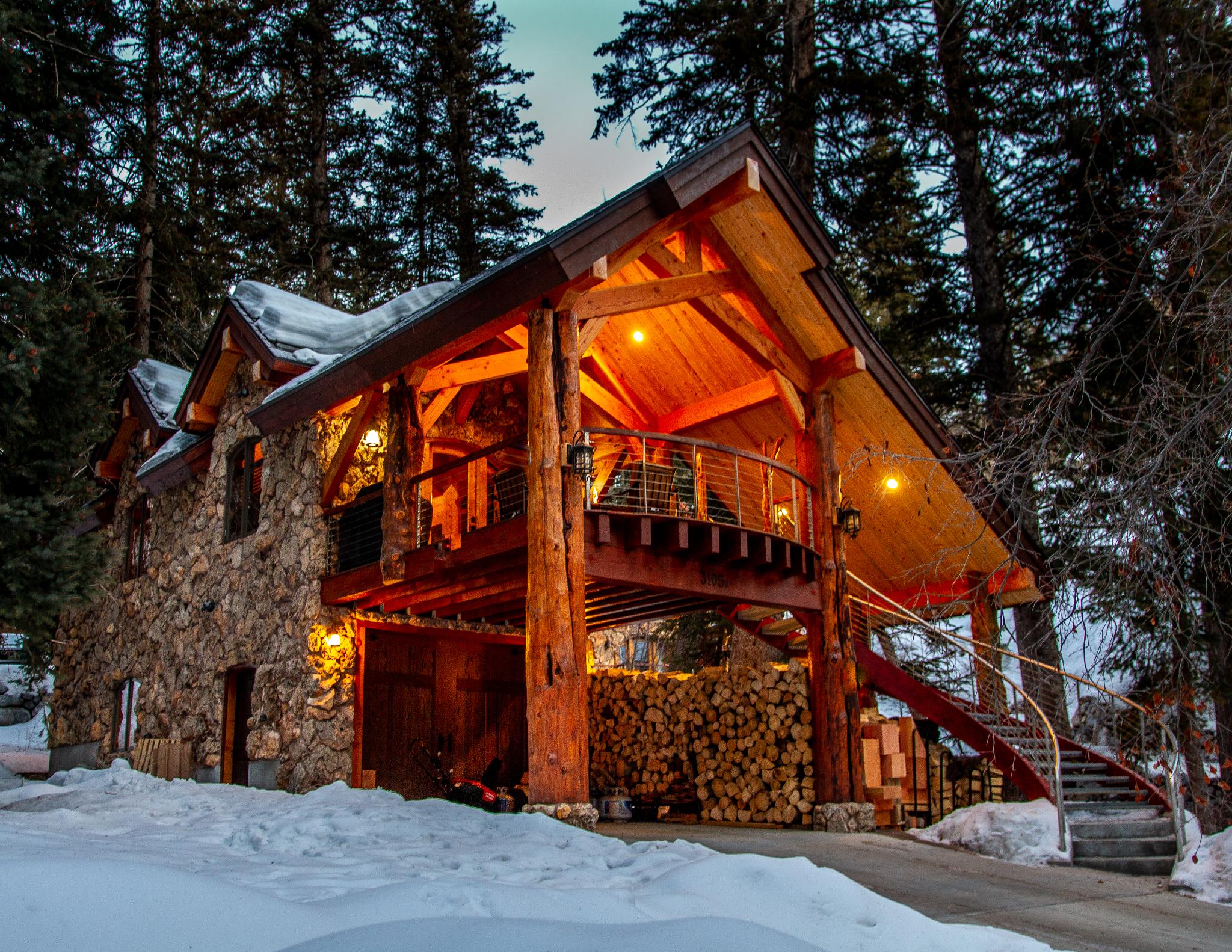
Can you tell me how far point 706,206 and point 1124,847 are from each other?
25.8 ft

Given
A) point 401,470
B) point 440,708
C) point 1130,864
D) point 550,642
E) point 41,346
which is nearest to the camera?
point 550,642

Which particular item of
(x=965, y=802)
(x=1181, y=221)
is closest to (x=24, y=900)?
(x=1181, y=221)

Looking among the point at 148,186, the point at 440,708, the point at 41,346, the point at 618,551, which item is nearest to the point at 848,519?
the point at 618,551

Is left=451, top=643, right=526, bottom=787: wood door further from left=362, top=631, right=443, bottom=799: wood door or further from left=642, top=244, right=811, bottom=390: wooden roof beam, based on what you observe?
left=642, top=244, right=811, bottom=390: wooden roof beam

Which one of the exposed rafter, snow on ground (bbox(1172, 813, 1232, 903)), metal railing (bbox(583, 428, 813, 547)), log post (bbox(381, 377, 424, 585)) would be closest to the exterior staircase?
snow on ground (bbox(1172, 813, 1232, 903))

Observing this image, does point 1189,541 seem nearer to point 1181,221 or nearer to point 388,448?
point 1181,221

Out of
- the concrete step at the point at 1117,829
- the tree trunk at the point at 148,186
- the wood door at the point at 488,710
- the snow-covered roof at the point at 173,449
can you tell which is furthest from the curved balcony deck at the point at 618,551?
the tree trunk at the point at 148,186

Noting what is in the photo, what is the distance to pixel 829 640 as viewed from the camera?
12078 mm

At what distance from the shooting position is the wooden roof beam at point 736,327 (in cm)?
1226

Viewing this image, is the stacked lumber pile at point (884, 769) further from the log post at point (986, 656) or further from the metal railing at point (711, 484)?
the metal railing at point (711, 484)

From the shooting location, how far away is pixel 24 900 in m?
3.98

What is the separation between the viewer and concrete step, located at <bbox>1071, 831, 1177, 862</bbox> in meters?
9.59

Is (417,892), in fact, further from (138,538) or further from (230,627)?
(138,538)

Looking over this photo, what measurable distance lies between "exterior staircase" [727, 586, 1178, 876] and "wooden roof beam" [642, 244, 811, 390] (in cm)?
377
